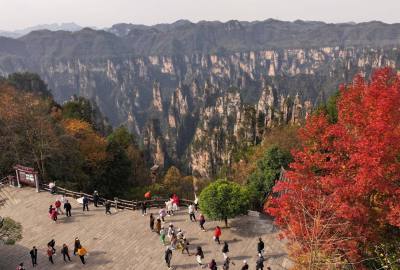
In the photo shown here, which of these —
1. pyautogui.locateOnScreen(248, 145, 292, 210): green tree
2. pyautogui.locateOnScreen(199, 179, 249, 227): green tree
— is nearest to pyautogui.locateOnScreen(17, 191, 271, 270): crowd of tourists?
pyautogui.locateOnScreen(199, 179, 249, 227): green tree

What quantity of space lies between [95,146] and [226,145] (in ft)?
210

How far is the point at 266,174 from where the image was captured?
118 ft

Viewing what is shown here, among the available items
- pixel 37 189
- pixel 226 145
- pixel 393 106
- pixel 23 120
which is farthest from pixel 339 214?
pixel 226 145

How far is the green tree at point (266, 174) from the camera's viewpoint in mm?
35219

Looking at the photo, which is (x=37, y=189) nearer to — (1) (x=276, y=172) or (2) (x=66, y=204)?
(2) (x=66, y=204)

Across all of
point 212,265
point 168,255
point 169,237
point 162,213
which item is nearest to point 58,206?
point 162,213

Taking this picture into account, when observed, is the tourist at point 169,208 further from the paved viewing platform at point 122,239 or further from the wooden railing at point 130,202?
the wooden railing at point 130,202

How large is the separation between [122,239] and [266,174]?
14.0 meters

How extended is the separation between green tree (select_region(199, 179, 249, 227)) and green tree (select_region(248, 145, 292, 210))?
563 centimetres

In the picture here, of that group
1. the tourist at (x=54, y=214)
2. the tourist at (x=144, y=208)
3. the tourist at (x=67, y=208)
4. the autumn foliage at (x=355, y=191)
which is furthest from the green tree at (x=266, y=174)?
the tourist at (x=54, y=214)

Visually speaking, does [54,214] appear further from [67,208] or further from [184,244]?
[184,244]

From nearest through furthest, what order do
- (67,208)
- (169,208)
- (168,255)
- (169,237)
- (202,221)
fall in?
(168,255) < (169,237) < (202,221) < (67,208) < (169,208)

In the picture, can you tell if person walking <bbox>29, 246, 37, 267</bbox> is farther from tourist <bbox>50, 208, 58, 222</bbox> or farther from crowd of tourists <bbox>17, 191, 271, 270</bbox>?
tourist <bbox>50, 208, 58, 222</bbox>

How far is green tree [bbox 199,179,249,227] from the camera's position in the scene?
28359 millimetres
